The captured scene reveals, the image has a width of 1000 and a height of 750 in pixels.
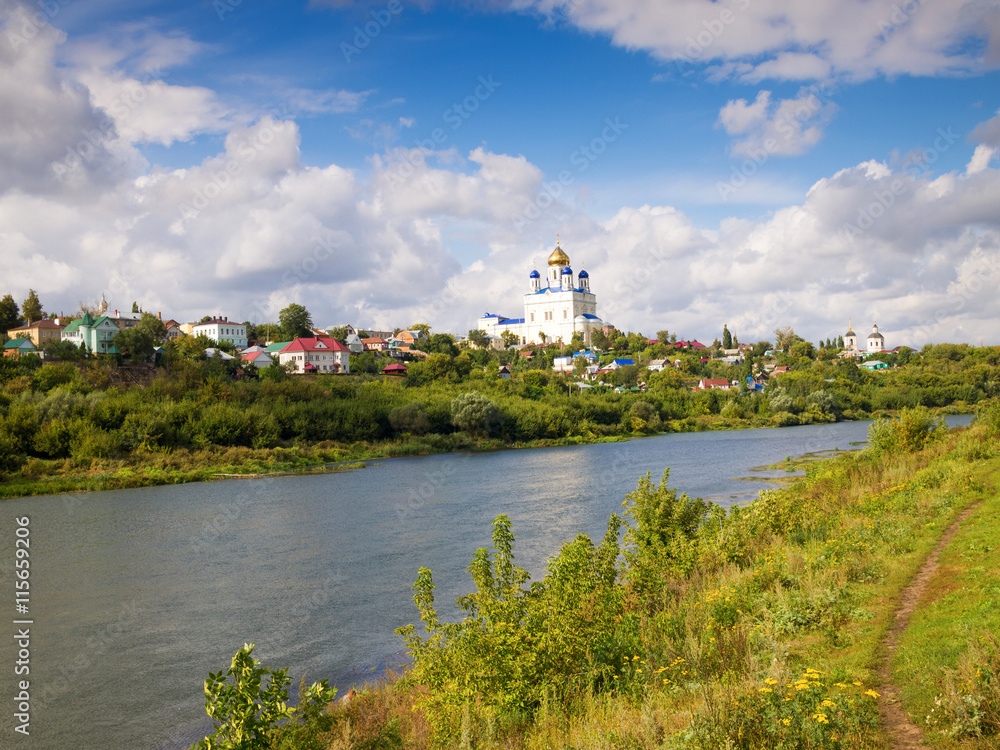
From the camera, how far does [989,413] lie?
75.5ft

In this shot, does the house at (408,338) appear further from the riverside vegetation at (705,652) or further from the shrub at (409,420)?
the riverside vegetation at (705,652)

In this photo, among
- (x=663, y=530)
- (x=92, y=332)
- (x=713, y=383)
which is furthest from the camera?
(x=713, y=383)

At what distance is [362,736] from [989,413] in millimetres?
23850

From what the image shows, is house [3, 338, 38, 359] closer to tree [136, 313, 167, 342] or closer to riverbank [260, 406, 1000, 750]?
tree [136, 313, 167, 342]

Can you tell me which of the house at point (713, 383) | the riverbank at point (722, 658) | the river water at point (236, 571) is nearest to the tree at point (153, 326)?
the river water at point (236, 571)

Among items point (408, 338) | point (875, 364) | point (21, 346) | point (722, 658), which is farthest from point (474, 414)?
point (875, 364)

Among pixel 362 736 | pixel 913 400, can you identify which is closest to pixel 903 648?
pixel 362 736

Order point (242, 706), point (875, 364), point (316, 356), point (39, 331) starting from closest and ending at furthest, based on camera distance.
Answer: point (242, 706)
point (39, 331)
point (316, 356)
point (875, 364)

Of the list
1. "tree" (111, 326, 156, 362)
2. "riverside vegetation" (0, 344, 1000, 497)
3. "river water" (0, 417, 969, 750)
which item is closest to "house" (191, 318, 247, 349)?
"riverside vegetation" (0, 344, 1000, 497)

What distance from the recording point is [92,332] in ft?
210

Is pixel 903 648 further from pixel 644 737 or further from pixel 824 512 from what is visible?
pixel 824 512

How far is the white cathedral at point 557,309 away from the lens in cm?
12619

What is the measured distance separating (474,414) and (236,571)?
3621 cm

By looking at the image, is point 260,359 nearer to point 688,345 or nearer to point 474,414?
point 474,414
